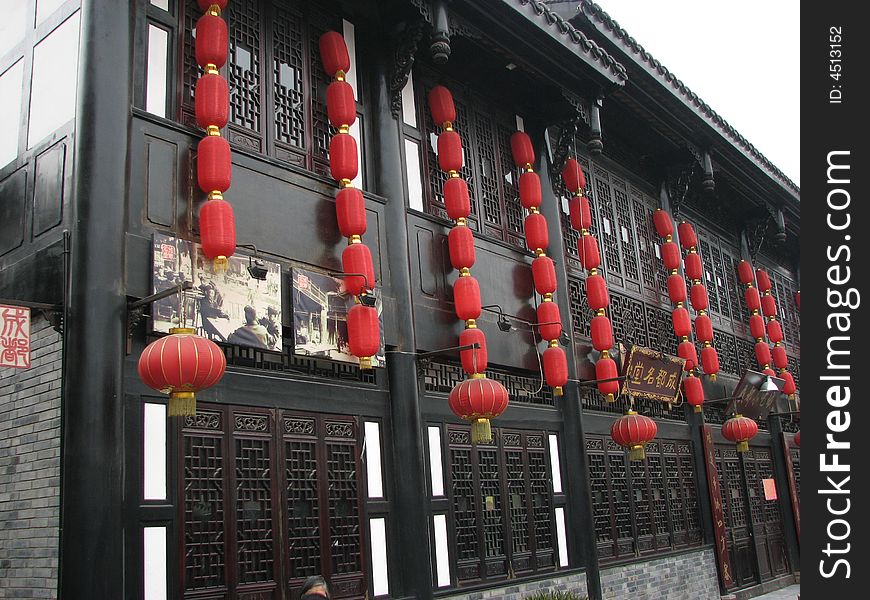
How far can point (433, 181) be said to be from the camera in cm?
1114

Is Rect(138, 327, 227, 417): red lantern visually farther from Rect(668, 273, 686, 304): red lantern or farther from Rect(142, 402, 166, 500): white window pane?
Rect(668, 273, 686, 304): red lantern

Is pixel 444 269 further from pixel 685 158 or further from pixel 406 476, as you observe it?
pixel 685 158

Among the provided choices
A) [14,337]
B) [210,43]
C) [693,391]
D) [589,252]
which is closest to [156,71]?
[210,43]

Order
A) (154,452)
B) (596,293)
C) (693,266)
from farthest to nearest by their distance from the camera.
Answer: (693,266)
(596,293)
(154,452)

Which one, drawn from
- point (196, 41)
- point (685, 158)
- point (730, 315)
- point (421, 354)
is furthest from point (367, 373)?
point (730, 315)

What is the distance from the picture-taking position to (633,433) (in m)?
12.4

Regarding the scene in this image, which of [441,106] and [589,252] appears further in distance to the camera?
[589,252]

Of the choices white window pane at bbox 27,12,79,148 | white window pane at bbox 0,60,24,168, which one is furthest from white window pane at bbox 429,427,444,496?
white window pane at bbox 0,60,24,168

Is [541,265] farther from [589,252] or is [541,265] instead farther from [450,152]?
[450,152]

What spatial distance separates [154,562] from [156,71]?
4583 mm

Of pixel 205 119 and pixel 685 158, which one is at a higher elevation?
pixel 685 158

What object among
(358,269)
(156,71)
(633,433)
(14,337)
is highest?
(156,71)

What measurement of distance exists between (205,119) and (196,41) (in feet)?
3.08

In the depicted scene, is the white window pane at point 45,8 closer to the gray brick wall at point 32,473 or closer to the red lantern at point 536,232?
the gray brick wall at point 32,473
